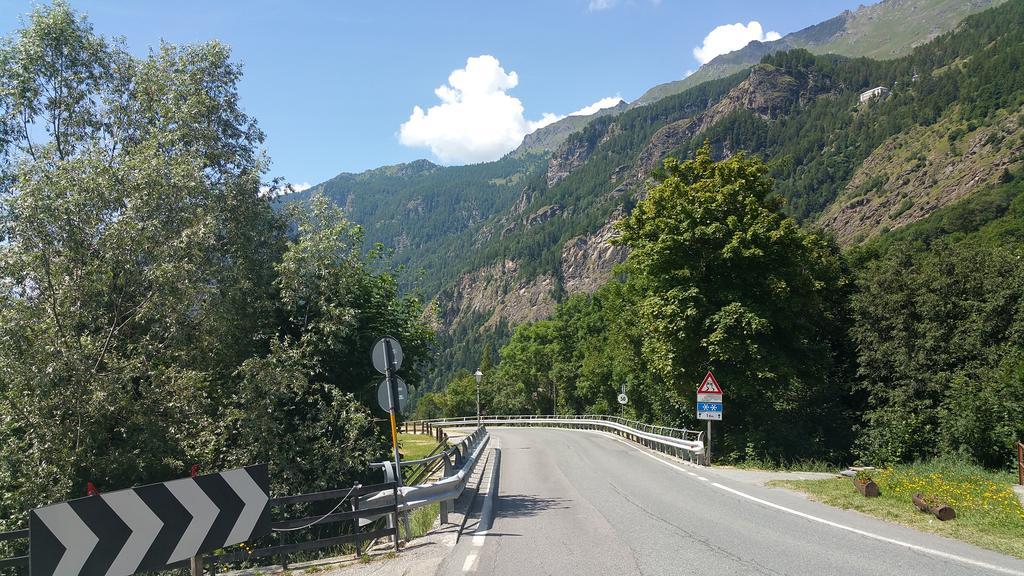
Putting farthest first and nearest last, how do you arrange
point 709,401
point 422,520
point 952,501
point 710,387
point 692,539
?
point 710,387
point 709,401
point 422,520
point 952,501
point 692,539

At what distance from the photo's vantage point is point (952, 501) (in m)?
10.5

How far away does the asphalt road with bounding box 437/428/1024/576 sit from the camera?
23.2ft

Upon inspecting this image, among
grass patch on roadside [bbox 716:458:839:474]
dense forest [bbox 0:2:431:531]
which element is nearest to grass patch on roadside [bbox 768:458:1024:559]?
grass patch on roadside [bbox 716:458:839:474]

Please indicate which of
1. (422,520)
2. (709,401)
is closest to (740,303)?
(709,401)

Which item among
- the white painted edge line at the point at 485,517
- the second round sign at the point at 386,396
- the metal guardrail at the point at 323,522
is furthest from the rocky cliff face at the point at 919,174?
the metal guardrail at the point at 323,522

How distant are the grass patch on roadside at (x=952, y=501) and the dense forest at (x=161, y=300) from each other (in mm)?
10164

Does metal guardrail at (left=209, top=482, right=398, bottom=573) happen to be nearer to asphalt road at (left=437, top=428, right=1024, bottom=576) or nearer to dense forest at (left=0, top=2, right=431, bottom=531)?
asphalt road at (left=437, top=428, right=1024, bottom=576)

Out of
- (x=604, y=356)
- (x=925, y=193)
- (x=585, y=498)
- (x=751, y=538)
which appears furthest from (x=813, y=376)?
(x=925, y=193)

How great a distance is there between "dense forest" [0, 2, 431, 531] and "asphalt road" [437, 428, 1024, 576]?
5494 millimetres

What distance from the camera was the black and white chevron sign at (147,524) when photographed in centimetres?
548

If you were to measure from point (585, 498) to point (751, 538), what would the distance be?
15.8 ft

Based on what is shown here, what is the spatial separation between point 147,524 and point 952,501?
12.1 m

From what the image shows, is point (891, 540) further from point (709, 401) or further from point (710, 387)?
point (710, 387)

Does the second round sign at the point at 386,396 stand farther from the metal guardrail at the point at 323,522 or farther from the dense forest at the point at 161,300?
the dense forest at the point at 161,300
